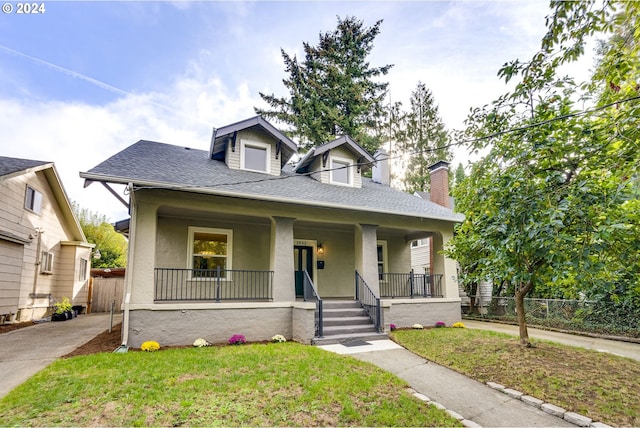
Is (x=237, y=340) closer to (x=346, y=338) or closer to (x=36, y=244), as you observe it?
(x=346, y=338)

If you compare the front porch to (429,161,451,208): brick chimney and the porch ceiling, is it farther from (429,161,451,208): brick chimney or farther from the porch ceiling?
(429,161,451,208): brick chimney

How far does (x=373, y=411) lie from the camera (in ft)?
12.8

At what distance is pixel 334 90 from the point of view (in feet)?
67.6

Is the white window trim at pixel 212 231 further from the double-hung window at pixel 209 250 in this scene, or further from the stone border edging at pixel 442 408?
the stone border edging at pixel 442 408

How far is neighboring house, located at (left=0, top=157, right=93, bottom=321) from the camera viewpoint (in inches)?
411

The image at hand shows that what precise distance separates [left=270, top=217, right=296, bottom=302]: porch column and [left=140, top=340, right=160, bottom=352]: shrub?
9.31 ft

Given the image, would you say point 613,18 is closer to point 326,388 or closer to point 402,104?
point 326,388

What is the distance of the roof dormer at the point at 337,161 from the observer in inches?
448

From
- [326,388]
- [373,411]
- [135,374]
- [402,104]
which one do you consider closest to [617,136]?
[373,411]

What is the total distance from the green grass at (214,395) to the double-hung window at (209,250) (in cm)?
368

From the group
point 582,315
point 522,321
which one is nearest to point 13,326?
point 522,321

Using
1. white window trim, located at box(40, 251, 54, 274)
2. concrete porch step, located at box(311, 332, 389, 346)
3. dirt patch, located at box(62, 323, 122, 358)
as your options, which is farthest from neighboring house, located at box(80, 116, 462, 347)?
white window trim, located at box(40, 251, 54, 274)

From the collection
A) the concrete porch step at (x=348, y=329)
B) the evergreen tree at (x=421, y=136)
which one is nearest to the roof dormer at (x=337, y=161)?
the concrete porch step at (x=348, y=329)

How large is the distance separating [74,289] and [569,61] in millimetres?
18478
